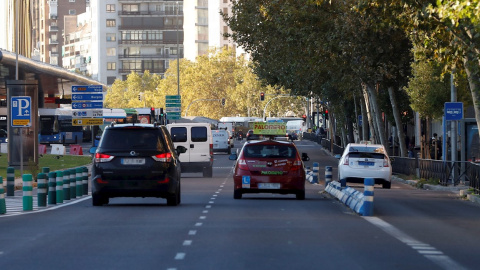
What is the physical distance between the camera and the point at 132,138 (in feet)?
77.8

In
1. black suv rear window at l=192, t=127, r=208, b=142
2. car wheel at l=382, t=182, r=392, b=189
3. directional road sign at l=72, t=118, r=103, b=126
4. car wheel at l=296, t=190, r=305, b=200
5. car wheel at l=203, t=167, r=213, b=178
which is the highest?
directional road sign at l=72, t=118, r=103, b=126

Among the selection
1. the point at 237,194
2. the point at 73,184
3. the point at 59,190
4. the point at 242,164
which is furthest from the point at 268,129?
the point at 59,190

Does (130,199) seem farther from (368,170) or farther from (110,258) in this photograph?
(110,258)

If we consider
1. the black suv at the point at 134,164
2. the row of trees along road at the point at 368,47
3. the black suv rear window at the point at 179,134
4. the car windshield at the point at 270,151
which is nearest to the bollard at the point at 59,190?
the black suv at the point at 134,164

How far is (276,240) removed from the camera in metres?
15.9

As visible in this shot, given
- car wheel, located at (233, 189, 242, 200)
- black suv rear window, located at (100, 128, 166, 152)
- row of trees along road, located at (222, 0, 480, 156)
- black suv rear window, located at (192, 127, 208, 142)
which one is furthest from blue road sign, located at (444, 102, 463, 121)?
black suv rear window, located at (100, 128, 166, 152)

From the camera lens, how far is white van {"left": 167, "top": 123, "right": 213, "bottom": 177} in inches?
1756

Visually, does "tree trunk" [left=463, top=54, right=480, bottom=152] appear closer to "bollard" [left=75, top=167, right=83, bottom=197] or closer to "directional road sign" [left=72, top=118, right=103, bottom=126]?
"bollard" [left=75, top=167, right=83, bottom=197]

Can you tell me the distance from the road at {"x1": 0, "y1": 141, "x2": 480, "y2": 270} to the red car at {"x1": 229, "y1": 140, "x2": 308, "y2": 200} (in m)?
0.59

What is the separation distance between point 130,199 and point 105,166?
4517mm

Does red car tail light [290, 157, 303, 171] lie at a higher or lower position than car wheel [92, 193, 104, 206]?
higher

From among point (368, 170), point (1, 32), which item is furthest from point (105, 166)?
point (1, 32)

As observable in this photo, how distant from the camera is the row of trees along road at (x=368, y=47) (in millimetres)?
27766

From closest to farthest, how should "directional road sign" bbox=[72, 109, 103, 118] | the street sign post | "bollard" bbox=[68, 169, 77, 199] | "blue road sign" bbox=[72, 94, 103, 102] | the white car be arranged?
1. "bollard" bbox=[68, 169, 77, 199]
2. the white car
3. "directional road sign" bbox=[72, 109, 103, 118]
4. "blue road sign" bbox=[72, 94, 103, 102]
5. the street sign post
